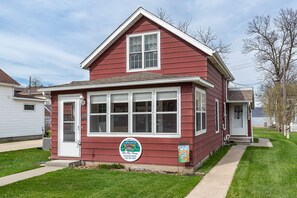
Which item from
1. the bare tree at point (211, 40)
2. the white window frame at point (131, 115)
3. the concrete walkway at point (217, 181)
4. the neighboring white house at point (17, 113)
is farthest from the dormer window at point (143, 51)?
the bare tree at point (211, 40)

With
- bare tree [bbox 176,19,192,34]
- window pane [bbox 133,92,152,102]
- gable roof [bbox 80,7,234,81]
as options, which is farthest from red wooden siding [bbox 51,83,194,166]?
bare tree [bbox 176,19,192,34]

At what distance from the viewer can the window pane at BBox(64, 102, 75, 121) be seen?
10.3 m

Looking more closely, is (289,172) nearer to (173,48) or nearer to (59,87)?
(173,48)

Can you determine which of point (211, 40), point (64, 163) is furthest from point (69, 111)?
point (211, 40)

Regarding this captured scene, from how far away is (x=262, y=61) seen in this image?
37.1 metres

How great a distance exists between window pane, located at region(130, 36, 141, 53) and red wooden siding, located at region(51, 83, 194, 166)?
277 cm

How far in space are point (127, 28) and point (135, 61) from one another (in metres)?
1.35

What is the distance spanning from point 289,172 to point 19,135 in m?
18.2

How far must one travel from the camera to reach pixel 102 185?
6918mm

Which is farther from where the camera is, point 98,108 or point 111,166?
point 98,108

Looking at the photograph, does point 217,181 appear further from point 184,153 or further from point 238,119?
point 238,119

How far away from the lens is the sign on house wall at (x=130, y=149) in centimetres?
916

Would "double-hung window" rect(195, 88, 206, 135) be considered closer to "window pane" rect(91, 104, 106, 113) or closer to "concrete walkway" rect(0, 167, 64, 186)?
"window pane" rect(91, 104, 106, 113)

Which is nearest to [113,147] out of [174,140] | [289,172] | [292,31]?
[174,140]
